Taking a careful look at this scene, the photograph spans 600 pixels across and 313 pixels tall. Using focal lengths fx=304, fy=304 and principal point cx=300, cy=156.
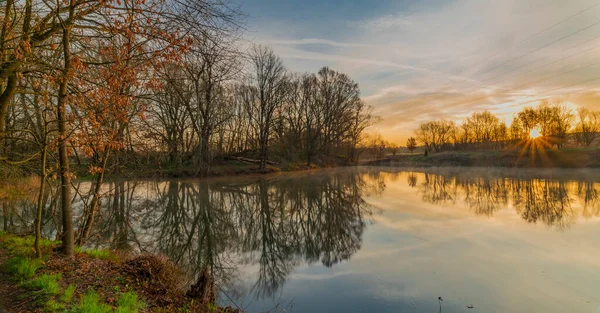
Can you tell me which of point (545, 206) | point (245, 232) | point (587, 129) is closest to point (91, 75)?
point (245, 232)

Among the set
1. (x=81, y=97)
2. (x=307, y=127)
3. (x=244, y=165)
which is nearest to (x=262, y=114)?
(x=244, y=165)

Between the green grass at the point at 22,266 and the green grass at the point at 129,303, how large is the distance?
54.4 inches

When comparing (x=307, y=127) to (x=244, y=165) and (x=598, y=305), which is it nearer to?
(x=244, y=165)

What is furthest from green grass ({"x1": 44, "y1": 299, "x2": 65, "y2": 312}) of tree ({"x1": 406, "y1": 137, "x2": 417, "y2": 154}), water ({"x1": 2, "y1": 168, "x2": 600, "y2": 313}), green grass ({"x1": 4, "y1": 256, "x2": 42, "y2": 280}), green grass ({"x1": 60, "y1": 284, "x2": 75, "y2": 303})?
tree ({"x1": 406, "y1": 137, "x2": 417, "y2": 154})

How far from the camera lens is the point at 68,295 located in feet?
12.4

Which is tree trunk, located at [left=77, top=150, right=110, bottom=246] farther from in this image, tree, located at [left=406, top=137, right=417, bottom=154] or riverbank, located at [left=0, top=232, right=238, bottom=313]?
tree, located at [left=406, top=137, right=417, bottom=154]

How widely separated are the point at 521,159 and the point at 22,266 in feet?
151

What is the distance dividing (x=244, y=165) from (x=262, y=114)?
656cm

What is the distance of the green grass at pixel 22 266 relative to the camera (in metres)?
4.24

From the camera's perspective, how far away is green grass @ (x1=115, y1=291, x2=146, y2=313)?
3.74 m

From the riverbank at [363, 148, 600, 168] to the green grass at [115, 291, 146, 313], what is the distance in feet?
137

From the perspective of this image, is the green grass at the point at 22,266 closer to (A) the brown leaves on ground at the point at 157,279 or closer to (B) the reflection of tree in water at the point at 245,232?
(A) the brown leaves on ground at the point at 157,279

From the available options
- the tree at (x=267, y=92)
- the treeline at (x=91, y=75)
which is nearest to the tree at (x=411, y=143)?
the tree at (x=267, y=92)

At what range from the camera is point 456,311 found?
462cm
